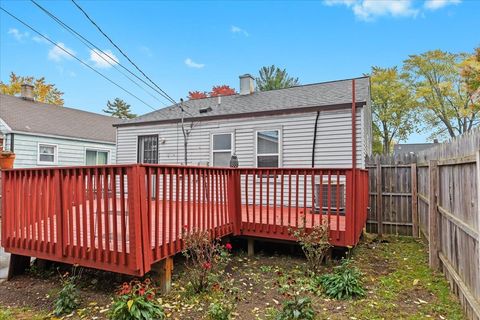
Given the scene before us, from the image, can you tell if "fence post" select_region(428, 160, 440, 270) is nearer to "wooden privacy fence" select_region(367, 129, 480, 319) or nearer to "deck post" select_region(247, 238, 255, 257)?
"wooden privacy fence" select_region(367, 129, 480, 319)

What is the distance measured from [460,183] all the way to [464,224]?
445 mm

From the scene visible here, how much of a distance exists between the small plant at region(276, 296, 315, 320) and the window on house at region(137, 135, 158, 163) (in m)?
7.63

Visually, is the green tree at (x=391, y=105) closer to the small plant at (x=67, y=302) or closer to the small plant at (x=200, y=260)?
the small plant at (x=200, y=260)

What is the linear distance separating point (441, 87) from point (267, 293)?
22603 mm

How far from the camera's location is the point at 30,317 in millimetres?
3000

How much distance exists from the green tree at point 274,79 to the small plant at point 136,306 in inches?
991

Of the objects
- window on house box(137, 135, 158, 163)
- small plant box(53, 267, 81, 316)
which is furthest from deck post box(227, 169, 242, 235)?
window on house box(137, 135, 158, 163)

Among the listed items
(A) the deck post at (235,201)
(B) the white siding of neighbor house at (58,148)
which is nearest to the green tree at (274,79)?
(B) the white siding of neighbor house at (58,148)

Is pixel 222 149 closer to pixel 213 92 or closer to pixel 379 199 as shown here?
pixel 379 199

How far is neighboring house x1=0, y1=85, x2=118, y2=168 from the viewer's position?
10914mm

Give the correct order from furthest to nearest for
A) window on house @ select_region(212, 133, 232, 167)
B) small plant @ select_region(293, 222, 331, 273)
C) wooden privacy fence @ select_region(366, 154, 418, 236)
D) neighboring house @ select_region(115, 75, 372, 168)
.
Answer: window on house @ select_region(212, 133, 232, 167)
neighboring house @ select_region(115, 75, 372, 168)
wooden privacy fence @ select_region(366, 154, 418, 236)
small plant @ select_region(293, 222, 331, 273)

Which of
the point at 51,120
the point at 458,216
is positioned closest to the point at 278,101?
the point at 458,216

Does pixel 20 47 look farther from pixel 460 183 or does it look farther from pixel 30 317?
pixel 460 183

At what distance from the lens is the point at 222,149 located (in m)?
8.58
